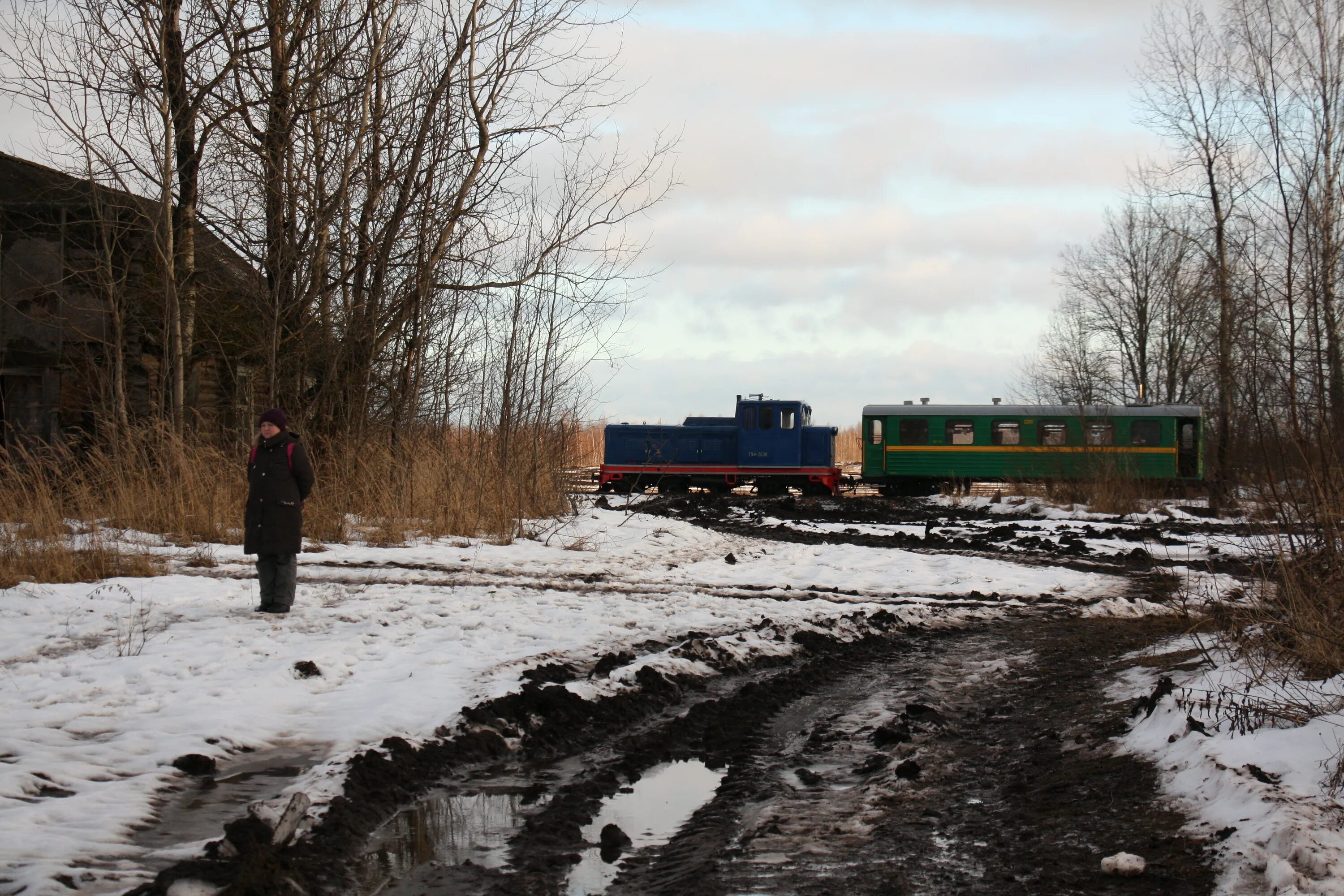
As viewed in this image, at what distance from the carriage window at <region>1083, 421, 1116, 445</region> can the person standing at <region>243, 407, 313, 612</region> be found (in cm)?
2325

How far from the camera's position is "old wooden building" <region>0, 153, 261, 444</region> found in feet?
62.5

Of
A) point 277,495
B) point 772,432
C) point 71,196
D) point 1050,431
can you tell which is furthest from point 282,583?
point 1050,431

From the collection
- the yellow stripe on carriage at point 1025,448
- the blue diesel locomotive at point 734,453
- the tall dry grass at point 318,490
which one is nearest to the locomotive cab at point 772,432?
the blue diesel locomotive at point 734,453

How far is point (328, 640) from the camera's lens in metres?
7.94

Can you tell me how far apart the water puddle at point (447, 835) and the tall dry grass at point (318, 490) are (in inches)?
278

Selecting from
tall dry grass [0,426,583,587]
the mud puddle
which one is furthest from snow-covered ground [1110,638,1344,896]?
tall dry grass [0,426,583,587]

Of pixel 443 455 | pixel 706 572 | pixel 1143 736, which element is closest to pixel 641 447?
pixel 443 455

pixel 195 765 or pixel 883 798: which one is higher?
pixel 195 765

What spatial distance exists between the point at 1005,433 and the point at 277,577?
27757mm

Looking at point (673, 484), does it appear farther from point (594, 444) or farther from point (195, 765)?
point (195, 765)

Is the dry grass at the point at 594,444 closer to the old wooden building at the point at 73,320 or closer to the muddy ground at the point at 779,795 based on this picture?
the old wooden building at the point at 73,320

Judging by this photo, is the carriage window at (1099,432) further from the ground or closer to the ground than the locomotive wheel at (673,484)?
further from the ground

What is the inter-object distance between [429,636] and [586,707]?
2213 mm

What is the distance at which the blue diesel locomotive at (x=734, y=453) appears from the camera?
32.8 m
